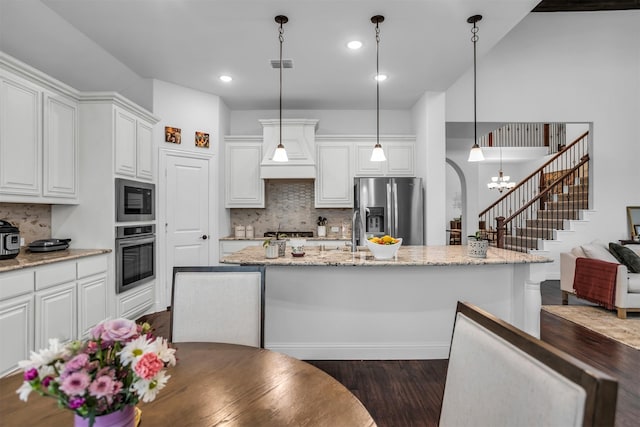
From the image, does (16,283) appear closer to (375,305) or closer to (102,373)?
(102,373)

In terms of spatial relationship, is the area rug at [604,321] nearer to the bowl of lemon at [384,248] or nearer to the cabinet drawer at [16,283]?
the bowl of lemon at [384,248]

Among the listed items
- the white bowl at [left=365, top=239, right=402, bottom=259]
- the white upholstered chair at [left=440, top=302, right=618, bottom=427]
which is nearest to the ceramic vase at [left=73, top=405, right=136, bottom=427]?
the white upholstered chair at [left=440, top=302, right=618, bottom=427]

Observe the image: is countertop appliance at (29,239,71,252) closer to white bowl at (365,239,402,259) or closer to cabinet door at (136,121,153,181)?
cabinet door at (136,121,153,181)

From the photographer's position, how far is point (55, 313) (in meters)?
2.55

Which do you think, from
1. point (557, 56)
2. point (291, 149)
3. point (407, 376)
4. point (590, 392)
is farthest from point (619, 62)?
point (590, 392)

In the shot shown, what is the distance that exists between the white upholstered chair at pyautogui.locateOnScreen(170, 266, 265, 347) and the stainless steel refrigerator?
3184 millimetres

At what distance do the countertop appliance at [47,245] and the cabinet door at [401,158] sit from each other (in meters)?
4.07

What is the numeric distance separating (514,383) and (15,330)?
2855 millimetres

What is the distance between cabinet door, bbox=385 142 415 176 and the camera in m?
5.16

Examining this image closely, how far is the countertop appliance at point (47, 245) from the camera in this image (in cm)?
277

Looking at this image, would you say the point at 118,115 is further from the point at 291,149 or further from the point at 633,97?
the point at 633,97

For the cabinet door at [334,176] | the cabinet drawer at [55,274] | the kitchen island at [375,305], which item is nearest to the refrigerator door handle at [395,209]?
the cabinet door at [334,176]

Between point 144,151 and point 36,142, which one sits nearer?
point 36,142

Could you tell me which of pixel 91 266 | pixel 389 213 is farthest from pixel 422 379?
pixel 91 266
